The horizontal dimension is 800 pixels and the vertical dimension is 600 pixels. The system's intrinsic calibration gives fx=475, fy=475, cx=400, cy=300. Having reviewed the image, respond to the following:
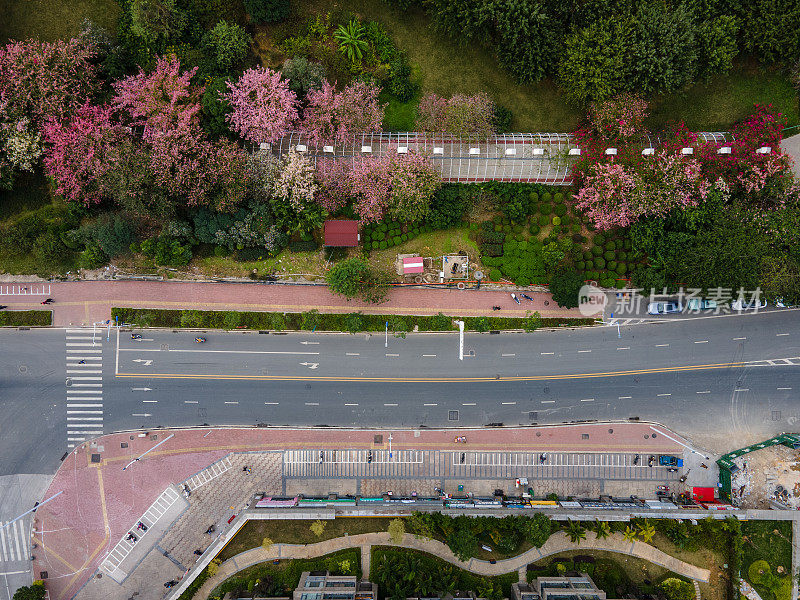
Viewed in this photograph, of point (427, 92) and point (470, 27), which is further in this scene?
point (427, 92)

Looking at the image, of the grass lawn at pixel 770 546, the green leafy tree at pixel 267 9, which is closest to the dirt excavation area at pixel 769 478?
the grass lawn at pixel 770 546

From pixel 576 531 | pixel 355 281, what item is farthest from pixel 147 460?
pixel 576 531

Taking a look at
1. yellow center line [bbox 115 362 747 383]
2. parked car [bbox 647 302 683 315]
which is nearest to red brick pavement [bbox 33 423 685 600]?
yellow center line [bbox 115 362 747 383]

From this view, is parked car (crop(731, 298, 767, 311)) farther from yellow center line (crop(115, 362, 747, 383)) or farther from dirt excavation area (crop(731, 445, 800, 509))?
dirt excavation area (crop(731, 445, 800, 509))

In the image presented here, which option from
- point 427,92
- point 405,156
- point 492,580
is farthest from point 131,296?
point 492,580

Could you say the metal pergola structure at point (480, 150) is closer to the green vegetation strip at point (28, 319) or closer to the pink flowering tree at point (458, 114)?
the pink flowering tree at point (458, 114)

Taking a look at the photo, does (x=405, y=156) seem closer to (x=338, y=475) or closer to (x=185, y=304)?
(x=185, y=304)

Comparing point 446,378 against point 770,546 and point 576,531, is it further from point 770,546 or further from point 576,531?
point 770,546
